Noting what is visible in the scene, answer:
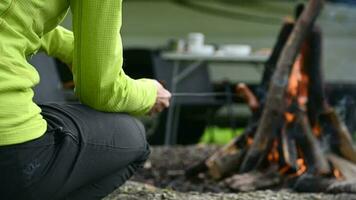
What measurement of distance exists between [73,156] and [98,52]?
0.32m

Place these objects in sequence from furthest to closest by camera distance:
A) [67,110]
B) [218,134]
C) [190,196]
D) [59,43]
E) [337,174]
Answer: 1. [218,134]
2. [337,174]
3. [190,196]
4. [59,43]
5. [67,110]

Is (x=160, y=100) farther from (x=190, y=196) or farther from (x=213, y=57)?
(x=213, y=57)

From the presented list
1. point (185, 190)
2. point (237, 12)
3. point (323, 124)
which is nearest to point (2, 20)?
point (185, 190)

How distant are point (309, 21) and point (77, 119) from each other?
2.31 metres

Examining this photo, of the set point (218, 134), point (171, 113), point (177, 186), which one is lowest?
point (218, 134)

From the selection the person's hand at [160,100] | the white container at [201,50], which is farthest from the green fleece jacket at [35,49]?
the white container at [201,50]

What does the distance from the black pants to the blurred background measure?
5185mm

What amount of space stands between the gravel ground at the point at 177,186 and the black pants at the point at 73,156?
0.80 metres

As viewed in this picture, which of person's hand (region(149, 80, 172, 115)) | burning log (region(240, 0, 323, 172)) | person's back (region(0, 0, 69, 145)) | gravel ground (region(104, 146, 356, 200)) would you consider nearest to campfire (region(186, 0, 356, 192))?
burning log (region(240, 0, 323, 172))

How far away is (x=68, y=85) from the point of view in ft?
24.3

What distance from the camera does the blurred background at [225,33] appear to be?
27.2 ft

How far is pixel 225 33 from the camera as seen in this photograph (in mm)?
9422

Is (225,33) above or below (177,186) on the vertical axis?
above

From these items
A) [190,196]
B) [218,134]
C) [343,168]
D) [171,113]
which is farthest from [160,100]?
[218,134]
